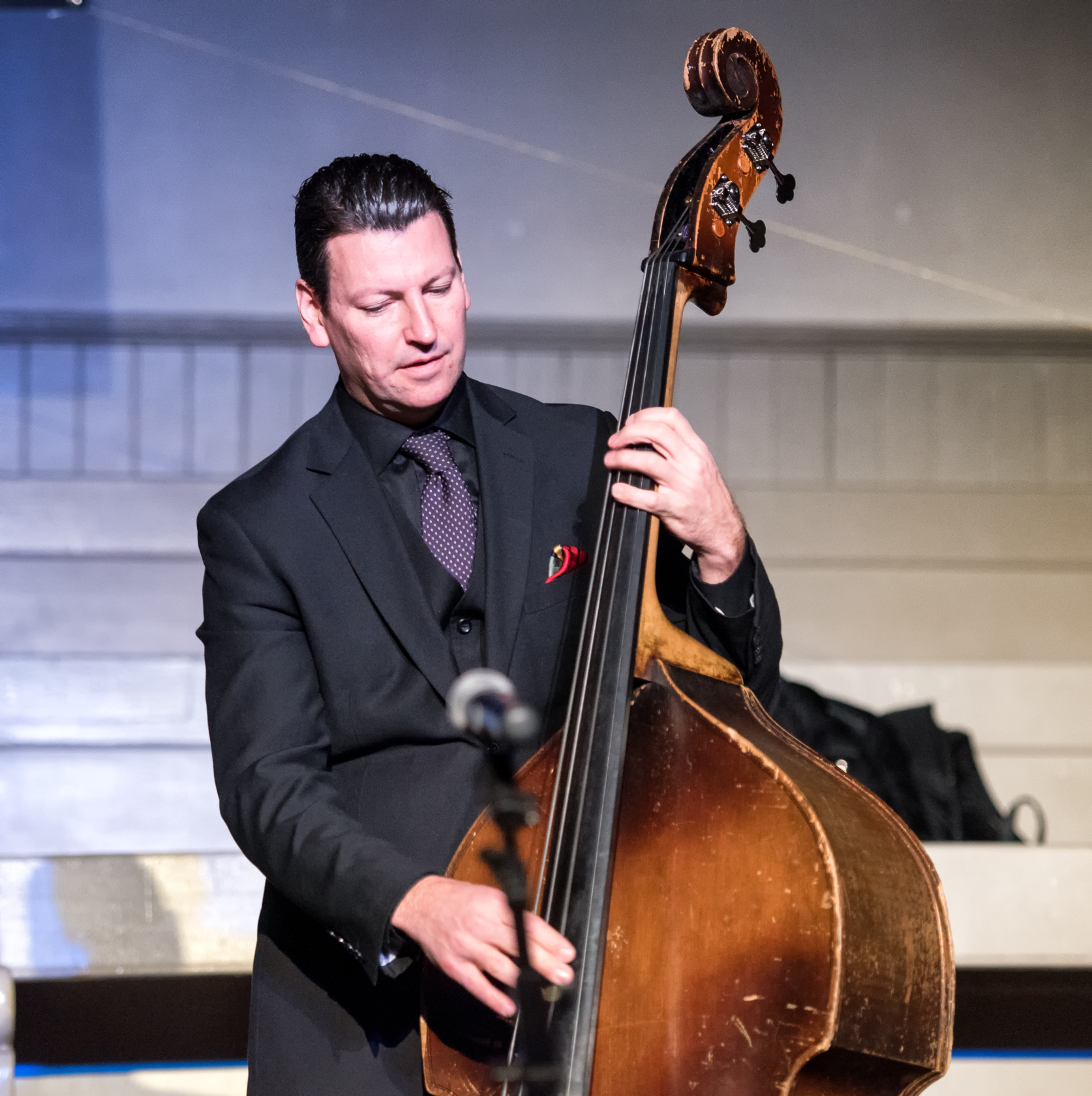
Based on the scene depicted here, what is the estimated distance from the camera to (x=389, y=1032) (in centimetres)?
89

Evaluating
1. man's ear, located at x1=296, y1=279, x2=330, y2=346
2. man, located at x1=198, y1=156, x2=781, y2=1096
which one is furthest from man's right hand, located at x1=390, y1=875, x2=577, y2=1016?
man's ear, located at x1=296, y1=279, x2=330, y2=346

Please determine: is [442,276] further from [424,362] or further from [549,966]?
[549,966]

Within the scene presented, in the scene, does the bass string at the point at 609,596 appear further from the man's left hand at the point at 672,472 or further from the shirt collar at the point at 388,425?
the shirt collar at the point at 388,425

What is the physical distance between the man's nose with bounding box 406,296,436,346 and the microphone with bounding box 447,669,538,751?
0.52 m

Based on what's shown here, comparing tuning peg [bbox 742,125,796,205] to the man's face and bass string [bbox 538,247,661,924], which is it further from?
the man's face

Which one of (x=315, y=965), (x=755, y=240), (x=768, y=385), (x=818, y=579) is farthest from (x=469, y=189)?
(x=315, y=965)

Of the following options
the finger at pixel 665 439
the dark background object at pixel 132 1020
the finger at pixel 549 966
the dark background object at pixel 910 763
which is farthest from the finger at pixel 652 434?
the dark background object at pixel 910 763

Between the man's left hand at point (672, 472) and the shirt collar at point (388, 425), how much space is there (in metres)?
0.23

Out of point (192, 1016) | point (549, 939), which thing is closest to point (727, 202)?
point (549, 939)

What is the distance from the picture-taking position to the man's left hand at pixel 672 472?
2.63ft

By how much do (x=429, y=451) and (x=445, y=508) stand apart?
0.05 metres

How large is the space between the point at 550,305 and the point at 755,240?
158 cm

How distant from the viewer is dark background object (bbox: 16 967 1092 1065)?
1.64m

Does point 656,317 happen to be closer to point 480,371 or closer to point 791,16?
point 480,371
